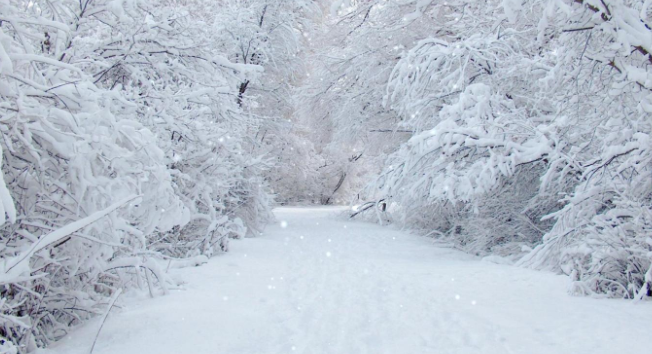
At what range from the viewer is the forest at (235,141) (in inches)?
132

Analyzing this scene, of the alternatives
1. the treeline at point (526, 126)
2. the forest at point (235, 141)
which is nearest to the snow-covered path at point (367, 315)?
the forest at point (235, 141)

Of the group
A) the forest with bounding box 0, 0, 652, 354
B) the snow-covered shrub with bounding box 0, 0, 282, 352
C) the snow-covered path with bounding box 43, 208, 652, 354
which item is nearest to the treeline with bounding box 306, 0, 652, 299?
the forest with bounding box 0, 0, 652, 354

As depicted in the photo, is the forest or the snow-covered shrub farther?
the forest

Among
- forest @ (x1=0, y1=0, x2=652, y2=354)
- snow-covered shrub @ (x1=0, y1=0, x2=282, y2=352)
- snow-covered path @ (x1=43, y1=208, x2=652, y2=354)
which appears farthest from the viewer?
snow-covered path @ (x1=43, y1=208, x2=652, y2=354)

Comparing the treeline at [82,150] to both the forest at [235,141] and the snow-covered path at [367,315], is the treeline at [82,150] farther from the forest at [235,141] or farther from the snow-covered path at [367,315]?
the snow-covered path at [367,315]

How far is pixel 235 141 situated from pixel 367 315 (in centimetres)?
557

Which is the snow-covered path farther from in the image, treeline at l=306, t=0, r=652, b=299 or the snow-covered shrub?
treeline at l=306, t=0, r=652, b=299

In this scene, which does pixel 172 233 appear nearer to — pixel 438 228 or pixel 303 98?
pixel 438 228

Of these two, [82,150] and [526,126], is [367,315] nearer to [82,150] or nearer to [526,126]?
[82,150]

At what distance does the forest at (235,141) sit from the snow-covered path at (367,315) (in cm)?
39

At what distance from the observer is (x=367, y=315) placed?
480 cm

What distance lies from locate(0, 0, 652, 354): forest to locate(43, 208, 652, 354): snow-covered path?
0.39 meters

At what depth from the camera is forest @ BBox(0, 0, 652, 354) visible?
336 cm

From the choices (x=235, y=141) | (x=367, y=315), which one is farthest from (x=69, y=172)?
(x=235, y=141)
